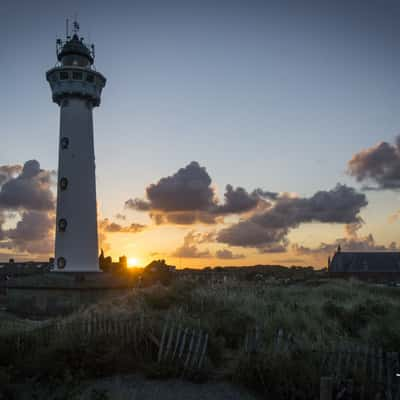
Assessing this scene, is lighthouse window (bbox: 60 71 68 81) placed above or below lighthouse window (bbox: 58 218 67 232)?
above

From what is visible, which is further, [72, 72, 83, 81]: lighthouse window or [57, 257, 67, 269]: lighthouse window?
[72, 72, 83, 81]: lighthouse window

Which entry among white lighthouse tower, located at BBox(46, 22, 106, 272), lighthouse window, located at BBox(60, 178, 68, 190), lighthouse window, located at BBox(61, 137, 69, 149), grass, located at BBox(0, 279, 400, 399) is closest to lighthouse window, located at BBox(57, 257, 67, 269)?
white lighthouse tower, located at BBox(46, 22, 106, 272)

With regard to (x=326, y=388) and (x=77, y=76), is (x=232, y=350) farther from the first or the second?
(x=77, y=76)

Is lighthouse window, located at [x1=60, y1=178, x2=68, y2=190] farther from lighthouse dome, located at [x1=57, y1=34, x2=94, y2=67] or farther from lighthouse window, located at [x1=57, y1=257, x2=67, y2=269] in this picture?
lighthouse dome, located at [x1=57, y1=34, x2=94, y2=67]

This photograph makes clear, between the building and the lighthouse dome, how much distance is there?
149ft

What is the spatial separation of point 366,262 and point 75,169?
47.2m

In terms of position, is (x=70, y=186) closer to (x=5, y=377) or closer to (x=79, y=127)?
(x=79, y=127)

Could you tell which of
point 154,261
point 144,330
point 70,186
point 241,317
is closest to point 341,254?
point 154,261

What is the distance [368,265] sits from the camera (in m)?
59.9

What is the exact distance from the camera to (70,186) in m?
25.6

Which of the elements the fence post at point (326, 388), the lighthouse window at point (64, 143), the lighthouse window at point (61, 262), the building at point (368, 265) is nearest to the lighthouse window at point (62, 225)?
the lighthouse window at point (61, 262)

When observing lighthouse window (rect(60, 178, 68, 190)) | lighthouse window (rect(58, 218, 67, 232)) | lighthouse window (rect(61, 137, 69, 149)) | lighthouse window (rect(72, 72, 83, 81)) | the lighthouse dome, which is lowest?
lighthouse window (rect(58, 218, 67, 232))

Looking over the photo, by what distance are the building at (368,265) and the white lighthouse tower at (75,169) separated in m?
43.1

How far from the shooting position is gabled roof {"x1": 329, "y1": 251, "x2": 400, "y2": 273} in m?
59.5
